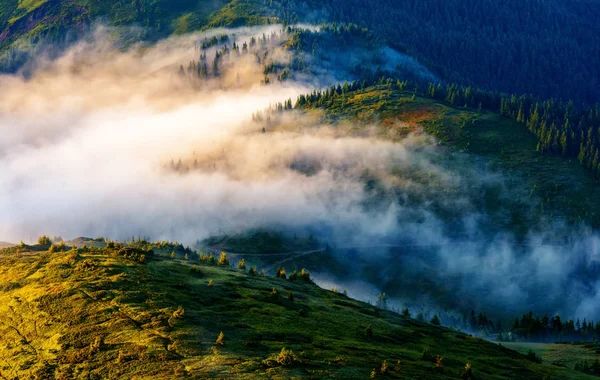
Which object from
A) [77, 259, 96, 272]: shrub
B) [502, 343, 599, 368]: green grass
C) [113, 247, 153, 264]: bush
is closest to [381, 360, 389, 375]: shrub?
[77, 259, 96, 272]: shrub

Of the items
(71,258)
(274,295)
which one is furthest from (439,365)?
(71,258)

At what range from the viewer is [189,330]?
255 feet

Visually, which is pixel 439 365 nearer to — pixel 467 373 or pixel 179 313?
pixel 467 373

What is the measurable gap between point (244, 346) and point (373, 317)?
4055 cm

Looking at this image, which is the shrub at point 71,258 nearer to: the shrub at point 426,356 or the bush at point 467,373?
the shrub at point 426,356

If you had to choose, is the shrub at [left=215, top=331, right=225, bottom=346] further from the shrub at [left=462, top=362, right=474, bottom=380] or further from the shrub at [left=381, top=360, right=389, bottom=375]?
the shrub at [left=462, top=362, right=474, bottom=380]

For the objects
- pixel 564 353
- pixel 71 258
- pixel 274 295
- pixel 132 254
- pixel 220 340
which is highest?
pixel 220 340

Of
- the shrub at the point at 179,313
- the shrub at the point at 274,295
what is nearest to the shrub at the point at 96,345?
the shrub at the point at 179,313

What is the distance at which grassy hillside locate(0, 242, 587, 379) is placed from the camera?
69438 millimetres

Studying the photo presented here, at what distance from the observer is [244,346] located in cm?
7625

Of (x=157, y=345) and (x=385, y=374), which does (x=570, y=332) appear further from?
(x=157, y=345)

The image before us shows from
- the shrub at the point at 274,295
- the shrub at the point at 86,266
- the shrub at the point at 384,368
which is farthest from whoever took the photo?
the shrub at the point at 274,295

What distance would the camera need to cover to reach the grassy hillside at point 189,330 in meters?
69.4

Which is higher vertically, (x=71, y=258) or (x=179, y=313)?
(x=179, y=313)
